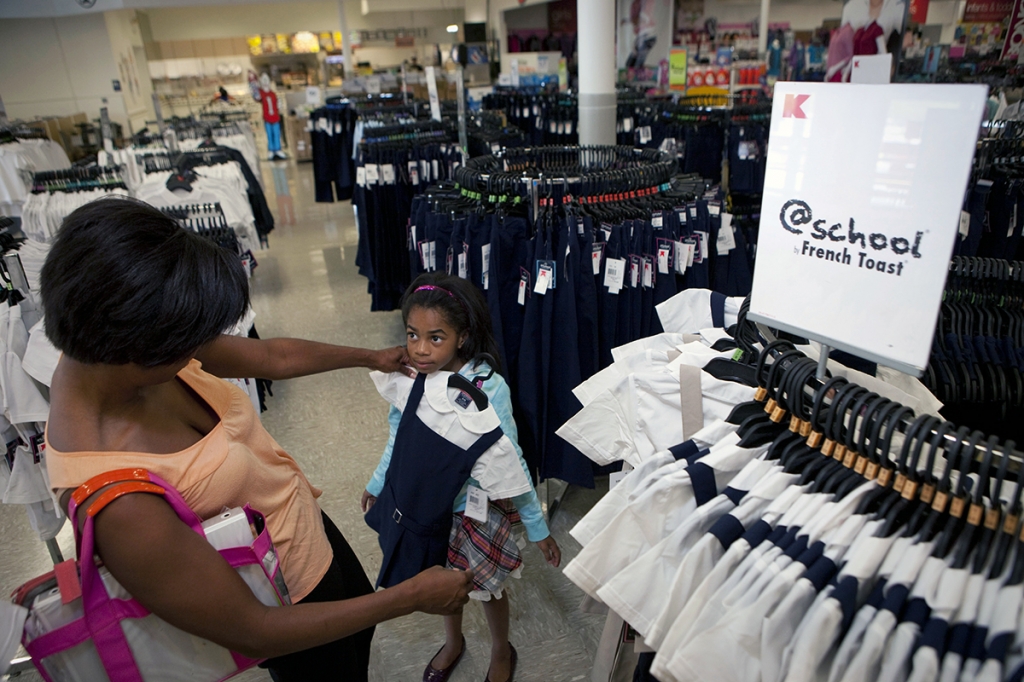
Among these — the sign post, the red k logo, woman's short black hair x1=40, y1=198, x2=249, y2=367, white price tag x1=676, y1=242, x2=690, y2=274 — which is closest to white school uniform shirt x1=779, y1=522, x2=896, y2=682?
the red k logo

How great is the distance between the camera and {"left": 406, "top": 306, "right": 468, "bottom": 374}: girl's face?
1.77 m

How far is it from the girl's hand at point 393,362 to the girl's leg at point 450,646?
0.86 meters

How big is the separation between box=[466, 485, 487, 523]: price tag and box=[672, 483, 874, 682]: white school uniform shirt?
1.01m

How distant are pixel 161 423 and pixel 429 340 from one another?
78 cm

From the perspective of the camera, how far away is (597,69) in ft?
14.8

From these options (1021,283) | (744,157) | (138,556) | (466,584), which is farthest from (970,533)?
(744,157)

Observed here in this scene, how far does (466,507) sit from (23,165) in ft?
23.7

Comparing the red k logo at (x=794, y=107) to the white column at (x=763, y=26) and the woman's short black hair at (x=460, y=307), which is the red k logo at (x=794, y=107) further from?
the white column at (x=763, y=26)

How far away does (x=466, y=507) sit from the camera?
1810mm

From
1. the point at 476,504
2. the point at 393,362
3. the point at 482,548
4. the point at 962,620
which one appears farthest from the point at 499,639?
the point at 962,620

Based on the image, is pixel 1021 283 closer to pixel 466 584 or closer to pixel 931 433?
pixel 931 433

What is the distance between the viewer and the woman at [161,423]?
3.02 feet

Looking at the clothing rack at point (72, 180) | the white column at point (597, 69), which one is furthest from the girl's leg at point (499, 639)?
the clothing rack at point (72, 180)

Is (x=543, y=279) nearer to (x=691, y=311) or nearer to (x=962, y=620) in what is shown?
(x=691, y=311)
